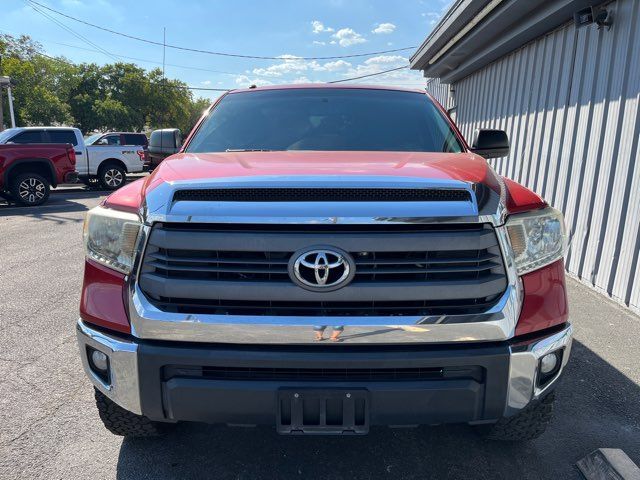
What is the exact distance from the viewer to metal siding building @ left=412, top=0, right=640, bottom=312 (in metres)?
4.67

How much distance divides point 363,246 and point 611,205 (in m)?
4.29

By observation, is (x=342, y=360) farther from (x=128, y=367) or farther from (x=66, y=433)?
(x=66, y=433)

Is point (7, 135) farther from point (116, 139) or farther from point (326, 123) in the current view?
point (326, 123)

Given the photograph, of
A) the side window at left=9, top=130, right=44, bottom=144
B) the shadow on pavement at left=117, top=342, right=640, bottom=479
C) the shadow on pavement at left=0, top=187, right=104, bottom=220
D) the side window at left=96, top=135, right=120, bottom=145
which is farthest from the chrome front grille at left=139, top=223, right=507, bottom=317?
the side window at left=96, top=135, right=120, bottom=145

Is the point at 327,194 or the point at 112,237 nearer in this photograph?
the point at 327,194

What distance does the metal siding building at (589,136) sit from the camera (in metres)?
4.67

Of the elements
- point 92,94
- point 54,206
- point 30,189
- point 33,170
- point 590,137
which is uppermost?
point 92,94

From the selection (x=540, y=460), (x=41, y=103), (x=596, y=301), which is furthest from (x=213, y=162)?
(x=41, y=103)

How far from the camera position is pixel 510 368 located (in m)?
1.85

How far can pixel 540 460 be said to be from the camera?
242 cm

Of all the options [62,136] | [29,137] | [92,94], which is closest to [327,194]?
[29,137]

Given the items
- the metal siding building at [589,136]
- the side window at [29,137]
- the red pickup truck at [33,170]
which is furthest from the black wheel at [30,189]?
the metal siding building at [589,136]

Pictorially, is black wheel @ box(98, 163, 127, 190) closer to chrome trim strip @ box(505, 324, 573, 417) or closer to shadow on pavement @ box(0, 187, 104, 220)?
shadow on pavement @ box(0, 187, 104, 220)

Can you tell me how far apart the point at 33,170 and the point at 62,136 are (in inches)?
107
